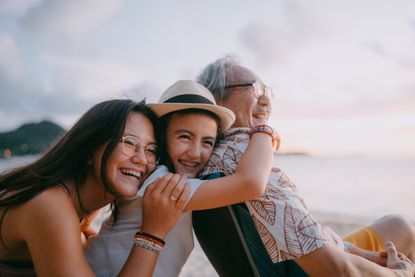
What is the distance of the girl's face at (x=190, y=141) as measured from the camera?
2520 millimetres

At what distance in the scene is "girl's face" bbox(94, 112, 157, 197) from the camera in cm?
225

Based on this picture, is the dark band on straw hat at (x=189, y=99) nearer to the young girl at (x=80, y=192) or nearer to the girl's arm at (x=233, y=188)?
the young girl at (x=80, y=192)

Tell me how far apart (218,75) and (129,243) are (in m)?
1.53

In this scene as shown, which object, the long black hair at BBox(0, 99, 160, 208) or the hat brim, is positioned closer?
the long black hair at BBox(0, 99, 160, 208)

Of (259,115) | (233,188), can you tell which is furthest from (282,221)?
(259,115)

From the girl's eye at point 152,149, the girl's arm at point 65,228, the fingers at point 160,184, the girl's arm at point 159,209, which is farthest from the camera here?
the girl's eye at point 152,149

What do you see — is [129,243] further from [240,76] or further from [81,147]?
[240,76]

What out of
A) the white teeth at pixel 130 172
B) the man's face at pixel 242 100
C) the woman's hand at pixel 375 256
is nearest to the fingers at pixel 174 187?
the white teeth at pixel 130 172

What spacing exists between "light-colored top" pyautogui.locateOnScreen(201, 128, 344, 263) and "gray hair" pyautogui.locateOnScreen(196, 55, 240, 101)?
0.86m

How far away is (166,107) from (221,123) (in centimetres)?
45

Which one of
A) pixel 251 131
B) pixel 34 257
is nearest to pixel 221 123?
pixel 251 131

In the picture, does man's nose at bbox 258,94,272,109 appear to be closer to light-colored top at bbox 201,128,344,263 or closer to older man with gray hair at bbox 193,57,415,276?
older man with gray hair at bbox 193,57,415,276

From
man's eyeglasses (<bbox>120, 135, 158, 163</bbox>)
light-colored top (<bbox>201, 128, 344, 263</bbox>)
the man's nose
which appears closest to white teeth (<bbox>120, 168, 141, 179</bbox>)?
man's eyeglasses (<bbox>120, 135, 158, 163</bbox>)

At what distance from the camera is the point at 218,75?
3066mm
